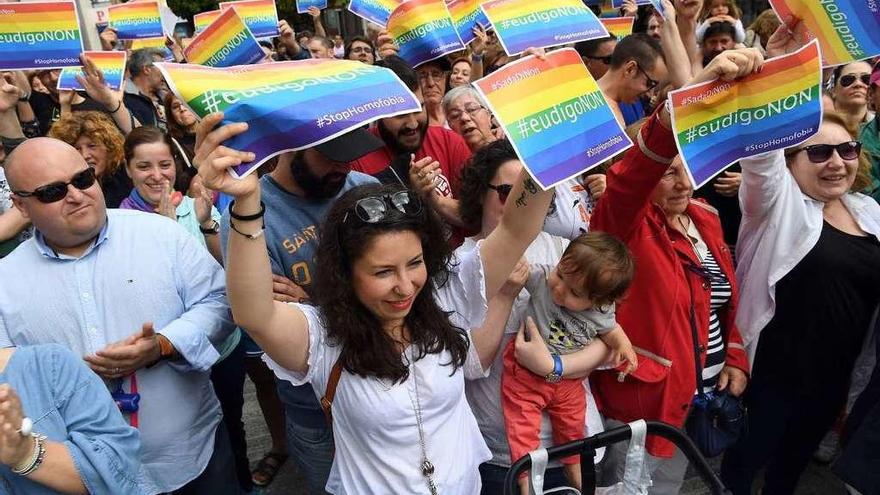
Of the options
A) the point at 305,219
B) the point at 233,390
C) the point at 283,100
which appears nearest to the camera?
the point at 283,100

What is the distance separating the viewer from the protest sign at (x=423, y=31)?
4.18 m

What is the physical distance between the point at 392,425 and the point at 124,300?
1.06m

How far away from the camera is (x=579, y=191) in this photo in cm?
290

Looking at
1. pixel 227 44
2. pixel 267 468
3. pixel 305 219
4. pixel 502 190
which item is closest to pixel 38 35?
pixel 227 44

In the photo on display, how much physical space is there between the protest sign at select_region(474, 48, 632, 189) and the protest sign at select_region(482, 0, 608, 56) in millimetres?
886

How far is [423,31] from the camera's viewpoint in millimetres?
4176

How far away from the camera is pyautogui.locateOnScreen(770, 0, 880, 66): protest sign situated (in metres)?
2.13

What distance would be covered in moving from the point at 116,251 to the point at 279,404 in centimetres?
174

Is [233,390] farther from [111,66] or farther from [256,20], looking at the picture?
[256,20]

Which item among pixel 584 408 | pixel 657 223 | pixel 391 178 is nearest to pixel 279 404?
pixel 391 178

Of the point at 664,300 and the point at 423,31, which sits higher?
the point at 423,31

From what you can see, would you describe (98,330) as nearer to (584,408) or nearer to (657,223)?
(584,408)

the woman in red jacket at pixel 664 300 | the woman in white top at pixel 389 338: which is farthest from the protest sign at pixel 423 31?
the woman in white top at pixel 389 338

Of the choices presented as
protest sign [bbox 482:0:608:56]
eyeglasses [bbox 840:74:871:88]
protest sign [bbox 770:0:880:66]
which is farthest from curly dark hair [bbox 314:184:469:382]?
eyeglasses [bbox 840:74:871:88]
